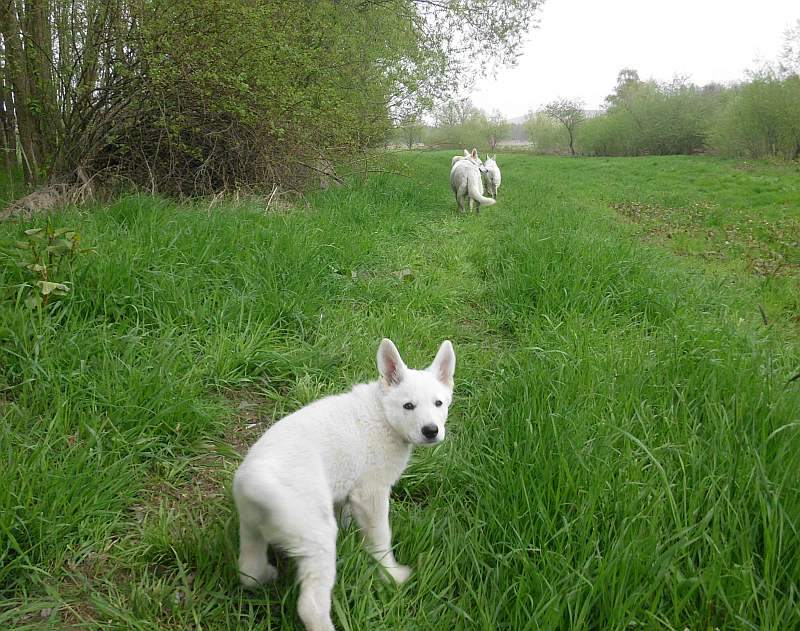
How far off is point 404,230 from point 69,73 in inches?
181

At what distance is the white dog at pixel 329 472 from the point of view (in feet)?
5.12

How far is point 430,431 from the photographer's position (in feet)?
6.66

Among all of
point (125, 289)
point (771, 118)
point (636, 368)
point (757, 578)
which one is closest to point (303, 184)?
point (125, 289)

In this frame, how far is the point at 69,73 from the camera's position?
19.5ft

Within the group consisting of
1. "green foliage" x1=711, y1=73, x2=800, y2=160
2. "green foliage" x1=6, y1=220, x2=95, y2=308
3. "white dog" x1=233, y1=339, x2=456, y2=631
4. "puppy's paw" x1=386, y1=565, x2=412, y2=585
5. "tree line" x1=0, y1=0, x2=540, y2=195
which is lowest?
"puppy's paw" x1=386, y1=565, x2=412, y2=585

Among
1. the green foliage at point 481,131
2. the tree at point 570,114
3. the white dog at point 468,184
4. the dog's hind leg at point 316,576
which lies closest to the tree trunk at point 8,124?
the white dog at point 468,184

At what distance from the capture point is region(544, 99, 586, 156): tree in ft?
203

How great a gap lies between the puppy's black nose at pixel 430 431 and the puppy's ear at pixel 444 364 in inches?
16.3

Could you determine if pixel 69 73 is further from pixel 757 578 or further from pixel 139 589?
pixel 757 578

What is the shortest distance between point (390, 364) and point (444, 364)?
31cm

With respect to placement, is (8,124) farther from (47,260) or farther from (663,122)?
(663,122)

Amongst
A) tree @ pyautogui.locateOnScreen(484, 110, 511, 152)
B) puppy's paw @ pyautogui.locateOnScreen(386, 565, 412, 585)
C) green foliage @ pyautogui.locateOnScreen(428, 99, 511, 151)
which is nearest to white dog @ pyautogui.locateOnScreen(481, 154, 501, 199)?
puppy's paw @ pyautogui.locateOnScreen(386, 565, 412, 585)

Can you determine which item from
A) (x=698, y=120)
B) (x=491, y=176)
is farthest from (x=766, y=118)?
(x=491, y=176)

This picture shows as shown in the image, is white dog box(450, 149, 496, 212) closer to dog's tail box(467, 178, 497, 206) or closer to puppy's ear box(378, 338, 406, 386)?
dog's tail box(467, 178, 497, 206)
